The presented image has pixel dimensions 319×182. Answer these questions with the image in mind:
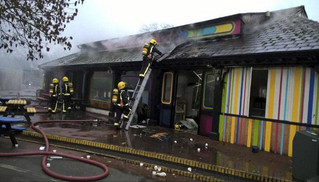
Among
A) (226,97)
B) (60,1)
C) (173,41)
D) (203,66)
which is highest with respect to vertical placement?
(173,41)

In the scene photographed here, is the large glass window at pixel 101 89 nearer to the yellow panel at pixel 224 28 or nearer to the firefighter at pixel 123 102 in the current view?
the firefighter at pixel 123 102

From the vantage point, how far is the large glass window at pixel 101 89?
44.7ft

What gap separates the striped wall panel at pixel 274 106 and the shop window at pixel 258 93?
14 centimetres

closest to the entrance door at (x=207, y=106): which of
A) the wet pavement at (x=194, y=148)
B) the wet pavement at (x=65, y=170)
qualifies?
the wet pavement at (x=194, y=148)

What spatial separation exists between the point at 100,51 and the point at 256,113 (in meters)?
11.9

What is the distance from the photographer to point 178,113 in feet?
33.6

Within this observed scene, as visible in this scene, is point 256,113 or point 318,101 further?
point 256,113

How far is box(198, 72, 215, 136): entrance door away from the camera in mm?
8500

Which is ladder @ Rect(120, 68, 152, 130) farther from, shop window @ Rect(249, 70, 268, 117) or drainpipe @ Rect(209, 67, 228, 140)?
shop window @ Rect(249, 70, 268, 117)

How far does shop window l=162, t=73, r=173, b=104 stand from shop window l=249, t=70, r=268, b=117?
11.7 feet

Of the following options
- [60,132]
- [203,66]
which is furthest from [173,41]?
[60,132]

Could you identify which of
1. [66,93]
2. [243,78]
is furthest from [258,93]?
[66,93]

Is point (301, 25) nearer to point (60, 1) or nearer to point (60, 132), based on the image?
point (60, 1)

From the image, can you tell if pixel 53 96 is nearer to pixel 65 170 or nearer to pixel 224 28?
pixel 65 170
